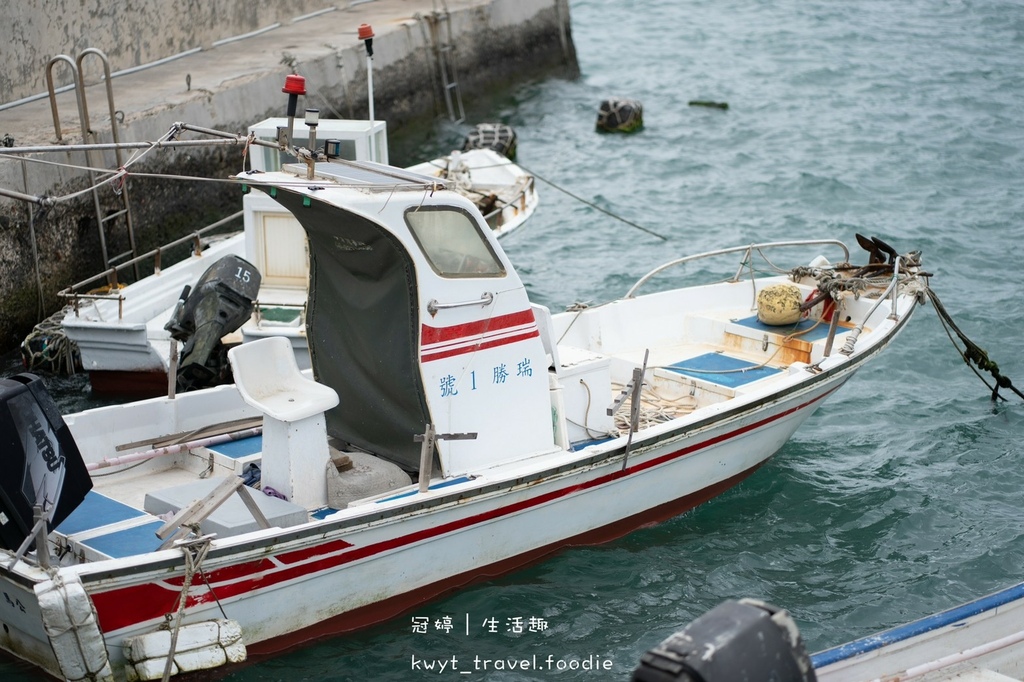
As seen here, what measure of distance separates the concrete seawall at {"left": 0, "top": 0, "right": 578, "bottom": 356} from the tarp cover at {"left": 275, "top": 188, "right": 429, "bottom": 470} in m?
4.31

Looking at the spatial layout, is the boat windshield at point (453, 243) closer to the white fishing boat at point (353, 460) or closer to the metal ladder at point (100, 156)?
the white fishing boat at point (353, 460)

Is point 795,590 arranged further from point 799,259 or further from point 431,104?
point 431,104

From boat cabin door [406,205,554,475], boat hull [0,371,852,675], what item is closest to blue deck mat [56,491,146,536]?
boat hull [0,371,852,675]

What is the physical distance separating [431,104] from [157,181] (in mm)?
9134

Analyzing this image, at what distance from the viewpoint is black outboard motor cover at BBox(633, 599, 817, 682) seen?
4.52m

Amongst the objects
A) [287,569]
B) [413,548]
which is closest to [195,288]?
[413,548]

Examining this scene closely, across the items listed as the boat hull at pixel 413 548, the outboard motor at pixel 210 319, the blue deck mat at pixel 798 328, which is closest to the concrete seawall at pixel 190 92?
the outboard motor at pixel 210 319

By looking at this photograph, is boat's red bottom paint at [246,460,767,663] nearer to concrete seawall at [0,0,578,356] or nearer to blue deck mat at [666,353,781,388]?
blue deck mat at [666,353,781,388]

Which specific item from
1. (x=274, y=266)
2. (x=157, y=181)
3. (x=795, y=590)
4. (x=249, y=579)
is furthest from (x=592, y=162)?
(x=249, y=579)

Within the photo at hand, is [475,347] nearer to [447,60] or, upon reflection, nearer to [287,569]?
[287,569]

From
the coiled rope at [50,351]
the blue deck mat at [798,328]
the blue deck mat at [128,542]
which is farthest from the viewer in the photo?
the coiled rope at [50,351]

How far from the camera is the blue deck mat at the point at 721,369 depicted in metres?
9.88

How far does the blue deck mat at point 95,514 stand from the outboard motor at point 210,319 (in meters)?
2.83

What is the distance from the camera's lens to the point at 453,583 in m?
8.09
